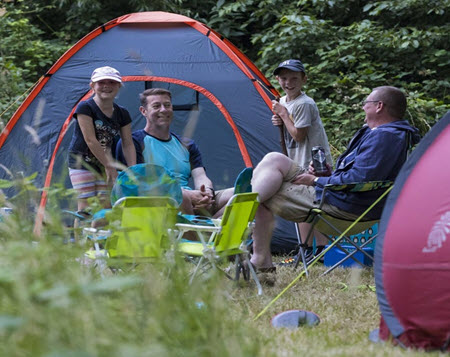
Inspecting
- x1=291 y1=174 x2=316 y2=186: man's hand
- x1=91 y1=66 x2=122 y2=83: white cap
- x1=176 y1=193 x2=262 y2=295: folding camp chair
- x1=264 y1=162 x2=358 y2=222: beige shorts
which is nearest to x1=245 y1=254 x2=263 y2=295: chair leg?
x1=176 y1=193 x2=262 y2=295: folding camp chair

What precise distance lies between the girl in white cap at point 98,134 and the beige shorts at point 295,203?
2.82ft

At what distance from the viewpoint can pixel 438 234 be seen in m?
2.12

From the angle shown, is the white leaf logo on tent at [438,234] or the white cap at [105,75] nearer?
the white leaf logo on tent at [438,234]

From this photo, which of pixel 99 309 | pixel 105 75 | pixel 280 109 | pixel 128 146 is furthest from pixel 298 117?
pixel 99 309

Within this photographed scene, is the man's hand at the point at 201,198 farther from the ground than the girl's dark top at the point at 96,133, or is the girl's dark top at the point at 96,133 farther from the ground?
the girl's dark top at the point at 96,133

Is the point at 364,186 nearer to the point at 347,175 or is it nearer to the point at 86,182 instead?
the point at 347,175

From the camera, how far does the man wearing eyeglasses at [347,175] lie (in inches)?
142

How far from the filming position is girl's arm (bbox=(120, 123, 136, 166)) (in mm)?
4021

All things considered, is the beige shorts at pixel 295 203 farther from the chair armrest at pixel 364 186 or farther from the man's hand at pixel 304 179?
the chair armrest at pixel 364 186

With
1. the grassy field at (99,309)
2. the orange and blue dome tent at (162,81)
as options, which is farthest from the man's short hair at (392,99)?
the grassy field at (99,309)

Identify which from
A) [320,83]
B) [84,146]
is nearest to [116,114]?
[84,146]

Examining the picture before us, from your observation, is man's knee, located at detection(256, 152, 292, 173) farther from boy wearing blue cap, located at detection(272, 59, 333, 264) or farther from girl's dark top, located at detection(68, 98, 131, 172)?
girl's dark top, located at detection(68, 98, 131, 172)

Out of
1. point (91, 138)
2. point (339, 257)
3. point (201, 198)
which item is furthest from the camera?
point (339, 257)

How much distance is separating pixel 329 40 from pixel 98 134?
4.21m
